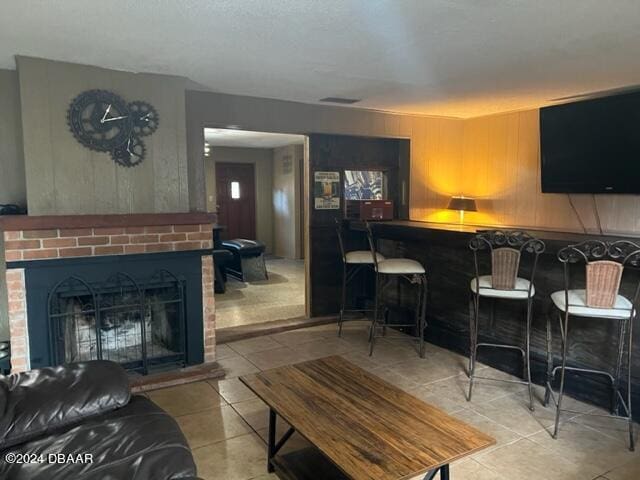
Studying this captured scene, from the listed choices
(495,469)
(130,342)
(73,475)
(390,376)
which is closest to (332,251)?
(390,376)

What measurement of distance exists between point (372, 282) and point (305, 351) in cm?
130

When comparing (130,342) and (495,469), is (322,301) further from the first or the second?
(495,469)

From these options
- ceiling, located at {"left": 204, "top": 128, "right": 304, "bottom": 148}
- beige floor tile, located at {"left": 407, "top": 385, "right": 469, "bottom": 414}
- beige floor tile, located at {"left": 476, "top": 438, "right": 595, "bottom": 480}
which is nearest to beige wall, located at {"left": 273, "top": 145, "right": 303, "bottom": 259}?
ceiling, located at {"left": 204, "top": 128, "right": 304, "bottom": 148}

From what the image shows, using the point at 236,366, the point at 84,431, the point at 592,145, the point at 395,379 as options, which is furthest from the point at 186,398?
the point at 592,145

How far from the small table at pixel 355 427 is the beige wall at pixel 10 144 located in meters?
2.33

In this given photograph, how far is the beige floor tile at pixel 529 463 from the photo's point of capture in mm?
2260

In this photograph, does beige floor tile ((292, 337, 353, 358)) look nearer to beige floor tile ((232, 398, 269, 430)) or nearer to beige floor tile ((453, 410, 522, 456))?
beige floor tile ((232, 398, 269, 430))

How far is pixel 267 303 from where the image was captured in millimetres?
5543

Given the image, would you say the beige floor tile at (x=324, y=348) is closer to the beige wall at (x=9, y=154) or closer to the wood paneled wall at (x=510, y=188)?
the wood paneled wall at (x=510, y=188)

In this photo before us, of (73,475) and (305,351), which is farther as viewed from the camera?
(305,351)

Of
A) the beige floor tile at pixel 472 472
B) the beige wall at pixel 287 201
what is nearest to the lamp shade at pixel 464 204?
the beige floor tile at pixel 472 472

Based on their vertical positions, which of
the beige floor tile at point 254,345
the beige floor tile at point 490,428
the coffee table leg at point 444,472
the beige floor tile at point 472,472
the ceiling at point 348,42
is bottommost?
the beige floor tile at point 472,472

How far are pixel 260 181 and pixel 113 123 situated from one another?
246 inches

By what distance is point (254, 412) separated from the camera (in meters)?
2.90
